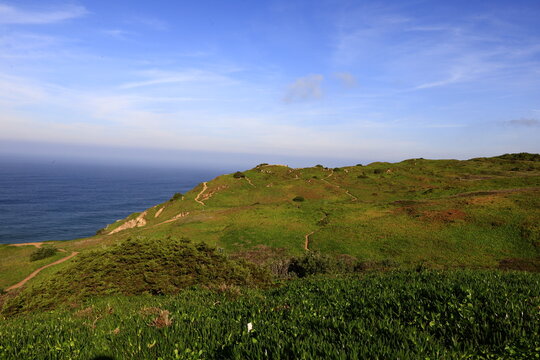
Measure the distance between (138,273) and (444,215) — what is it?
39.5m

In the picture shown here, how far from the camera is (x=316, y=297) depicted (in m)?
8.61

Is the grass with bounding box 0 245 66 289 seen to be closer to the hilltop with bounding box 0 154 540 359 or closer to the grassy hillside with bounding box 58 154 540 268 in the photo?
the hilltop with bounding box 0 154 540 359

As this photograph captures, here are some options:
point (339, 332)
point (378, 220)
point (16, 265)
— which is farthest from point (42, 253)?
point (378, 220)

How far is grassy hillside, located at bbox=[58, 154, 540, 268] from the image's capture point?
29.8 meters

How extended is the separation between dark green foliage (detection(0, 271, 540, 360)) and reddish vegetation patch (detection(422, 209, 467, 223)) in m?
33.0

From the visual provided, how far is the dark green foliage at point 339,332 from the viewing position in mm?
4109

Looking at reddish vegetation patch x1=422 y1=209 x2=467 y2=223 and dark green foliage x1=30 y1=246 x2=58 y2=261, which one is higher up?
reddish vegetation patch x1=422 y1=209 x2=467 y2=223

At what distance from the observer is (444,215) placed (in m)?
37.6

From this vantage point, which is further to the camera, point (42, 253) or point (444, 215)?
point (42, 253)

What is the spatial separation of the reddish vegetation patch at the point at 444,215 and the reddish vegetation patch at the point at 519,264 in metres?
10.2

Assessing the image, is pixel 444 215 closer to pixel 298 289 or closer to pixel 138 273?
pixel 298 289

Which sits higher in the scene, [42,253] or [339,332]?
[339,332]

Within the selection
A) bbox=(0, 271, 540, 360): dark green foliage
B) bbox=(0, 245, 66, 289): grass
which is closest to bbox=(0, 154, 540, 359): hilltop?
bbox=(0, 271, 540, 360): dark green foliage

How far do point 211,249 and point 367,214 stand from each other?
34.0m
